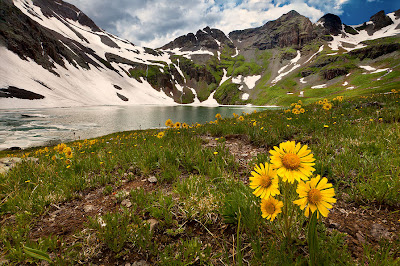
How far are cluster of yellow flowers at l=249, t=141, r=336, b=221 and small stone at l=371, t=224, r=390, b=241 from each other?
1.13 metres

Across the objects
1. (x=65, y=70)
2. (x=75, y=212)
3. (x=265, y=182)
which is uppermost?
(x=65, y=70)

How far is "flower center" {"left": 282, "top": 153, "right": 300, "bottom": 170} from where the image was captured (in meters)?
1.35

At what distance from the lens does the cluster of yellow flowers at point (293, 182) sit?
1.24 m

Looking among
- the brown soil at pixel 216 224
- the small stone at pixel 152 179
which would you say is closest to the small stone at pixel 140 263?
the brown soil at pixel 216 224

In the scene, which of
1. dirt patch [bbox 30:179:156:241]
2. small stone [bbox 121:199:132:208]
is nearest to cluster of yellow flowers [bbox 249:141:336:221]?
dirt patch [bbox 30:179:156:241]

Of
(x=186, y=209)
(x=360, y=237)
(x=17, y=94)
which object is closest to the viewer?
(x=360, y=237)

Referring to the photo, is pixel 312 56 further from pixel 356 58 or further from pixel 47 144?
pixel 47 144

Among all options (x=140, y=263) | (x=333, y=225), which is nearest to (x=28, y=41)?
(x=140, y=263)

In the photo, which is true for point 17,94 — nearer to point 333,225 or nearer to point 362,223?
point 333,225

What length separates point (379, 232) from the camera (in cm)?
190

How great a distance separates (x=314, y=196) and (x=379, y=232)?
151 centimetres

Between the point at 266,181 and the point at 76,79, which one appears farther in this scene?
the point at 76,79

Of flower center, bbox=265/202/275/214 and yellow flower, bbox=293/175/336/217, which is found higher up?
yellow flower, bbox=293/175/336/217

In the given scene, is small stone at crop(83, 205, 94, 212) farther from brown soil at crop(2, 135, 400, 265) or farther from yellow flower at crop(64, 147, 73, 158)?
yellow flower at crop(64, 147, 73, 158)
